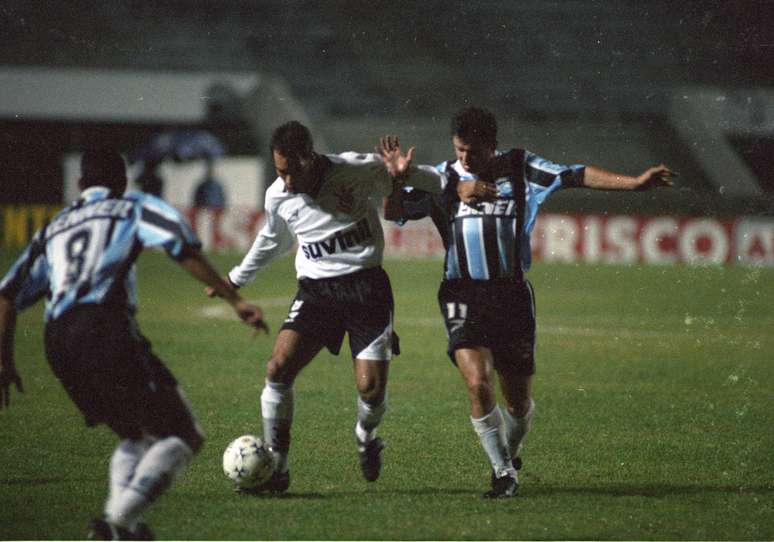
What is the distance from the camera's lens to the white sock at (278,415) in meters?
6.67

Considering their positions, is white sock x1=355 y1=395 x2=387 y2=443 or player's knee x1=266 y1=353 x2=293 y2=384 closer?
player's knee x1=266 y1=353 x2=293 y2=384

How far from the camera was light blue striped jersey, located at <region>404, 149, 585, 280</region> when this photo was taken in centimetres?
662

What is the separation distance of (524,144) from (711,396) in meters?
21.0

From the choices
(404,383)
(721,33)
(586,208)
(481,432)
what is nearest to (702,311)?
(404,383)

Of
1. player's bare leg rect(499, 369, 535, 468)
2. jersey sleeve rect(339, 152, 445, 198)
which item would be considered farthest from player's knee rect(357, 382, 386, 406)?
jersey sleeve rect(339, 152, 445, 198)

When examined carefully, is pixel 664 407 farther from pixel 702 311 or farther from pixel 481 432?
pixel 702 311

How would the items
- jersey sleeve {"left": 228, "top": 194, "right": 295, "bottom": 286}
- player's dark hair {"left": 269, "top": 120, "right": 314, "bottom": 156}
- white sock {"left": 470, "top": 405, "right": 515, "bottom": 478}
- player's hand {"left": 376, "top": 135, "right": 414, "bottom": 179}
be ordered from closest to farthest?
player's dark hair {"left": 269, "top": 120, "right": 314, "bottom": 156}, player's hand {"left": 376, "top": 135, "right": 414, "bottom": 179}, white sock {"left": 470, "top": 405, "right": 515, "bottom": 478}, jersey sleeve {"left": 228, "top": 194, "right": 295, "bottom": 286}

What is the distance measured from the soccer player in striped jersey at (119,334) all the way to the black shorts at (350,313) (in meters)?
1.46

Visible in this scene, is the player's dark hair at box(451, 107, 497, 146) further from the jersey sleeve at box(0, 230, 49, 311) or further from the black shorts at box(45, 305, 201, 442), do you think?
the jersey sleeve at box(0, 230, 49, 311)

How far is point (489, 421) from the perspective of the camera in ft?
21.4

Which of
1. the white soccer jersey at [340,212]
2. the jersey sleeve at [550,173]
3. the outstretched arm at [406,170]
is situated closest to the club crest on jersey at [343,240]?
the white soccer jersey at [340,212]

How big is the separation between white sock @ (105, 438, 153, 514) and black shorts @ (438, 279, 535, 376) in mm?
1975

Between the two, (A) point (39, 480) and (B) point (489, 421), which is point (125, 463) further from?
(B) point (489, 421)

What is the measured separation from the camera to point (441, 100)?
106 ft
